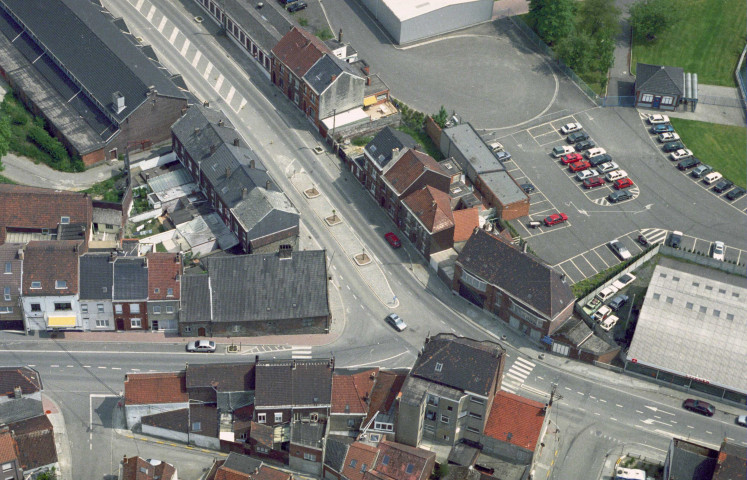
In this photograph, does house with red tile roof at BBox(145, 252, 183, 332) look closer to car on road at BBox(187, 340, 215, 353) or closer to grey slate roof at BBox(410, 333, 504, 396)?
car on road at BBox(187, 340, 215, 353)

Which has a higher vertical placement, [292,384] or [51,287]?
[51,287]

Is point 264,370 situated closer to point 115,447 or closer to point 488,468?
point 115,447

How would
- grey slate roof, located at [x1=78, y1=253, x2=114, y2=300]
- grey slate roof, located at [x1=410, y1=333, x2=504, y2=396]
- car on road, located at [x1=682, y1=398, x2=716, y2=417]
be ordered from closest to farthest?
grey slate roof, located at [x1=410, y1=333, x2=504, y2=396], car on road, located at [x1=682, y1=398, x2=716, y2=417], grey slate roof, located at [x1=78, y1=253, x2=114, y2=300]

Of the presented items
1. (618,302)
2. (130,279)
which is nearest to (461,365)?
(618,302)

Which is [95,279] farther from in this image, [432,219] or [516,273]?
[516,273]

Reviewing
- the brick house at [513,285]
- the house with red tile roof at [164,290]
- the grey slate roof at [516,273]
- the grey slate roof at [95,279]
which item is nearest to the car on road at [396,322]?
the brick house at [513,285]

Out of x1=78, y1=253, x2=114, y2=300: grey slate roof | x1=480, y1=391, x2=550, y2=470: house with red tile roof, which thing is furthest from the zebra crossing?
x1=78, y1=253, x2=114, y2=300: grey slate roof

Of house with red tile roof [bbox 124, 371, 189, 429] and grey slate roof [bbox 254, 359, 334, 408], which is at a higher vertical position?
house with red tile roof [bbox 124, 371, 189, 429]
